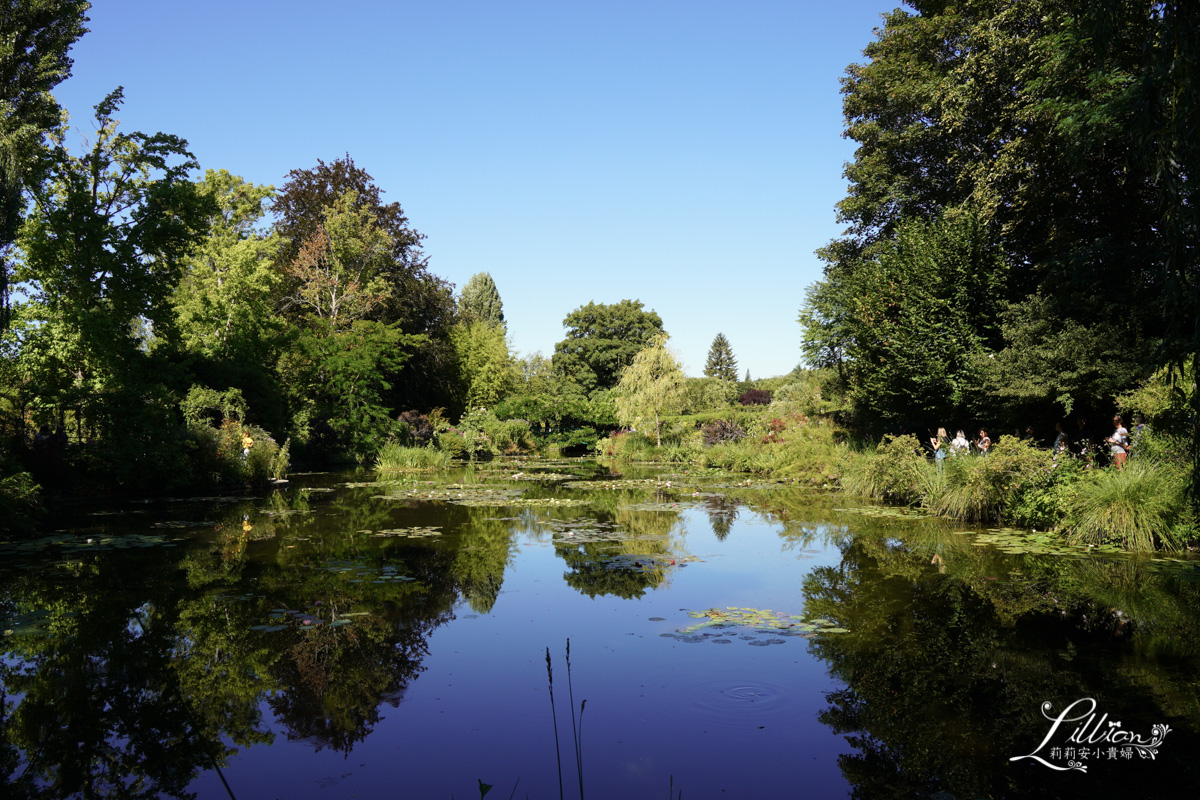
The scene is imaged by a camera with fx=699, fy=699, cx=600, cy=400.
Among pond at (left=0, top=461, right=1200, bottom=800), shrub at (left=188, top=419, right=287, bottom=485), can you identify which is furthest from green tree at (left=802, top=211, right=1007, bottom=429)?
shrub at (left=188, top=419, right=287, bottom=485)

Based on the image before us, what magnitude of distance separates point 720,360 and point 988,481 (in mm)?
75931

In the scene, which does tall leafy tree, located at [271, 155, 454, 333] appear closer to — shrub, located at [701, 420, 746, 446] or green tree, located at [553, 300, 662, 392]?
shrub, located at [701, 420, 746, 446]

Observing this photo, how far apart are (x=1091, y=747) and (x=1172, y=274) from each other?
2.77 m

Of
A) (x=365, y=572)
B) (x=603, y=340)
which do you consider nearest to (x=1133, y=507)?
(x=365, y=572)

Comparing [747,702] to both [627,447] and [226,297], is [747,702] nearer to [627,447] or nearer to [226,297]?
[226,297]

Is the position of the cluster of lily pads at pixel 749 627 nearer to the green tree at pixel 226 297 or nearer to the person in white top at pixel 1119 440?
the person in white top at pixel 1119 440

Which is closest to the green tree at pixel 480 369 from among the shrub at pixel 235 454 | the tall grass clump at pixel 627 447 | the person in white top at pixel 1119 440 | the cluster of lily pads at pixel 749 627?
the tall grass clump at pixel 627 447

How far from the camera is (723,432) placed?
29.5 metres

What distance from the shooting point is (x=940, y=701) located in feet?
15.5

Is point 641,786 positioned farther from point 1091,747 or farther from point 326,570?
point 326,570

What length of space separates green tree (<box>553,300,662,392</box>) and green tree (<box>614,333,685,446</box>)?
896 inches

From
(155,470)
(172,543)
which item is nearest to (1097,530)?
(172,543)

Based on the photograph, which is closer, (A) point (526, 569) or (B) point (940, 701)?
(B) point (940, 701)

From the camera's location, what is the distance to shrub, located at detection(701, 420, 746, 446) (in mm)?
28922
